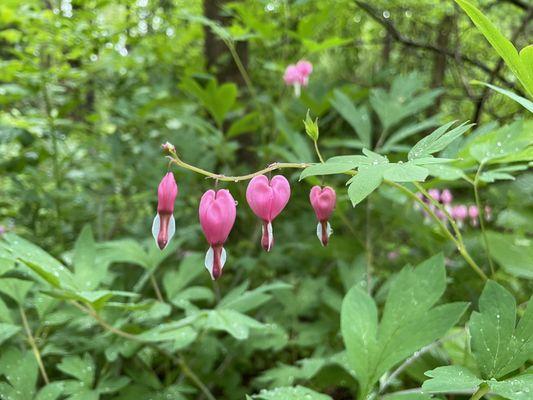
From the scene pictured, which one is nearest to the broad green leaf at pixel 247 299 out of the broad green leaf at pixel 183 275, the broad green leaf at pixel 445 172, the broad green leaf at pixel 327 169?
the broad green leaf at pixel 183 275

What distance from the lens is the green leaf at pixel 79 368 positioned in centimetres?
141

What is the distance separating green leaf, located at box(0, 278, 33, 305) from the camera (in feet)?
4.91

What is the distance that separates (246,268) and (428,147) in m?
1.46

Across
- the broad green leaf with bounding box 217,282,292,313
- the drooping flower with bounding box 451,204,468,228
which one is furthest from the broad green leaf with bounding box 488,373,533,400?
the drooping flower with bounding box 451,204,468,228

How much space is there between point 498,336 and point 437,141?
0.39 meters

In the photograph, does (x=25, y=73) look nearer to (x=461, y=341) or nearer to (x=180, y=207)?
(x=180, y=207)

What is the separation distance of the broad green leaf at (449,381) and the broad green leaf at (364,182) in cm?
33

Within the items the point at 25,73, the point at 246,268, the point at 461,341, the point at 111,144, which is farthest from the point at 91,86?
the point at 461,341

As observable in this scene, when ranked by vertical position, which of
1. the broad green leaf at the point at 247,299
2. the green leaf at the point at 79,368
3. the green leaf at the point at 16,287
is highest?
the green leaf at the point at 16,287

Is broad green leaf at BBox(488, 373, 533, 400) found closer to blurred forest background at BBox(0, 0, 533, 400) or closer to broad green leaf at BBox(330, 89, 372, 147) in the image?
blurred forest background at BBox(0, 0, 533, 400)

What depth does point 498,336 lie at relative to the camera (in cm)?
94

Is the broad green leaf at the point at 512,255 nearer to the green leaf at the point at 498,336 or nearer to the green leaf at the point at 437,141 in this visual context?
the green leaf at the point at 498,336

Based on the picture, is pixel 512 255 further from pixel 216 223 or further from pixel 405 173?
pixel 216 223

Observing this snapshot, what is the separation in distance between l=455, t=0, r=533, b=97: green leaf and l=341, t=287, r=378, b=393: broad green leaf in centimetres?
61
